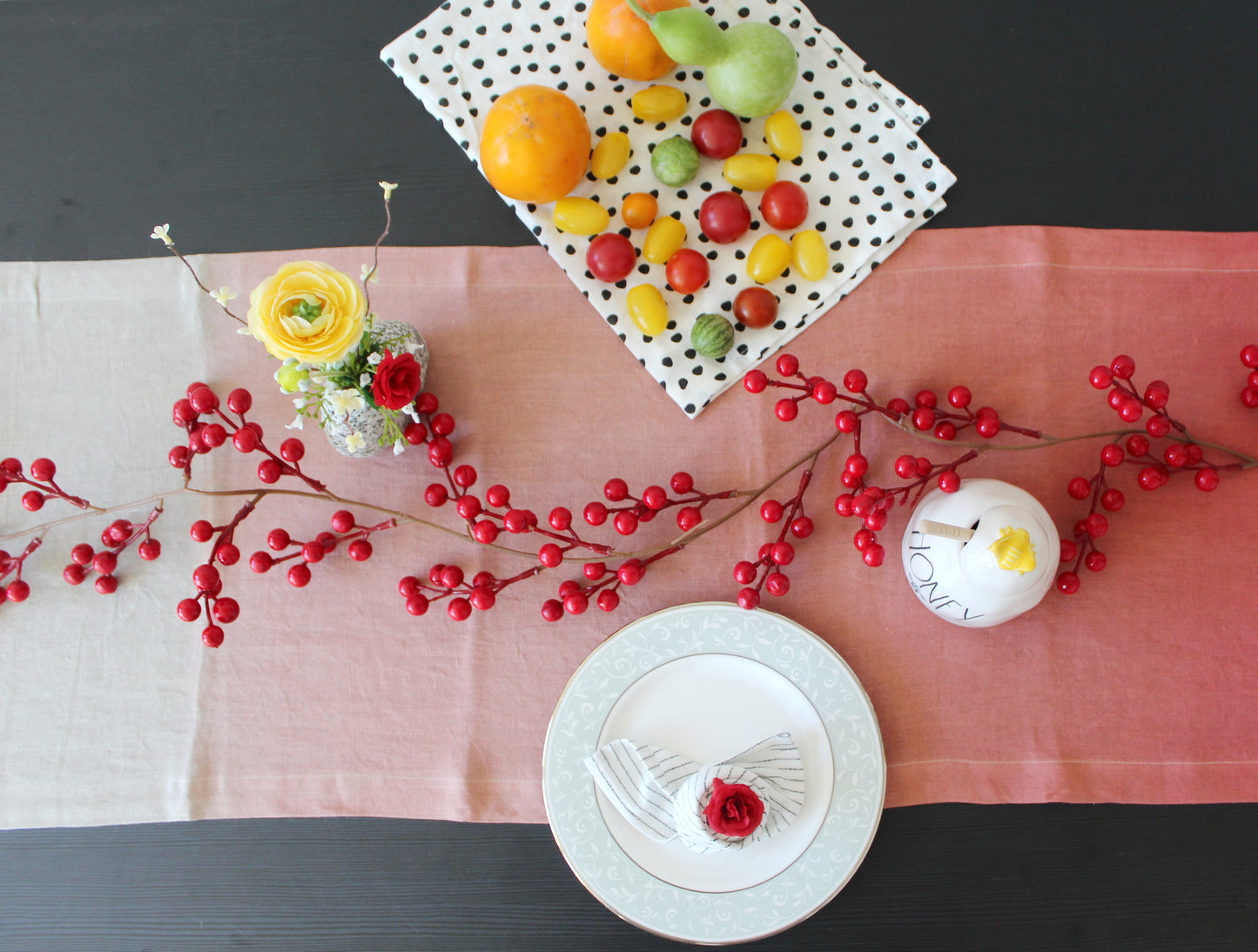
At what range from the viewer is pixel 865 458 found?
82cm

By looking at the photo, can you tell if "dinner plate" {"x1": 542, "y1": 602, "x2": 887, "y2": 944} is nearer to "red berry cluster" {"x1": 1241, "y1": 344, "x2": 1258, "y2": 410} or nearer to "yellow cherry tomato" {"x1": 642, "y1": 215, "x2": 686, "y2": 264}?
"yellow cherry tomato" {"x1": 642, "y1": 215, "x2": 686, "y2": 264}

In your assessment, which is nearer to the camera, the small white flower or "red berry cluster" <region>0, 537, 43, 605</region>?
the small white flower

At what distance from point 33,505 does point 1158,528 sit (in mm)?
1102

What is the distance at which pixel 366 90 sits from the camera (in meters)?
0.90

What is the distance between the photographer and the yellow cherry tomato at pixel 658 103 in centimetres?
83

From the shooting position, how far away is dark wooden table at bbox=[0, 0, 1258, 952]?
795mm

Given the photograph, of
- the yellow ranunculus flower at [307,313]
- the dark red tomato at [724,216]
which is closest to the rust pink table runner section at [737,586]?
the dark red tomato at [724,216]

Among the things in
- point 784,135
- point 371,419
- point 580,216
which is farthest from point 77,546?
point 784,135

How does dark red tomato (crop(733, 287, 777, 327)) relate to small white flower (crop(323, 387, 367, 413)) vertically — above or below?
above

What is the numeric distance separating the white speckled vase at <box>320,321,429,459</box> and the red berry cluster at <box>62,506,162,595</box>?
0.19 m

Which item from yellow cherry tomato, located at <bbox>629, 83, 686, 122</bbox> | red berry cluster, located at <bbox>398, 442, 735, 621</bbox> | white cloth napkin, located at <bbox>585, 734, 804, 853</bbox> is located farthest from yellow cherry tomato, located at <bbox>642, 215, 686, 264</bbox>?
white cloth napkin, located at <bbox>585, 734, 804, 853</bbox>

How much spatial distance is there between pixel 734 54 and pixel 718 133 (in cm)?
7

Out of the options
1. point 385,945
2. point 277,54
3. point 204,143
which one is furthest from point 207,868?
point 277,54

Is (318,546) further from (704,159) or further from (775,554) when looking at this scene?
(704,159)
